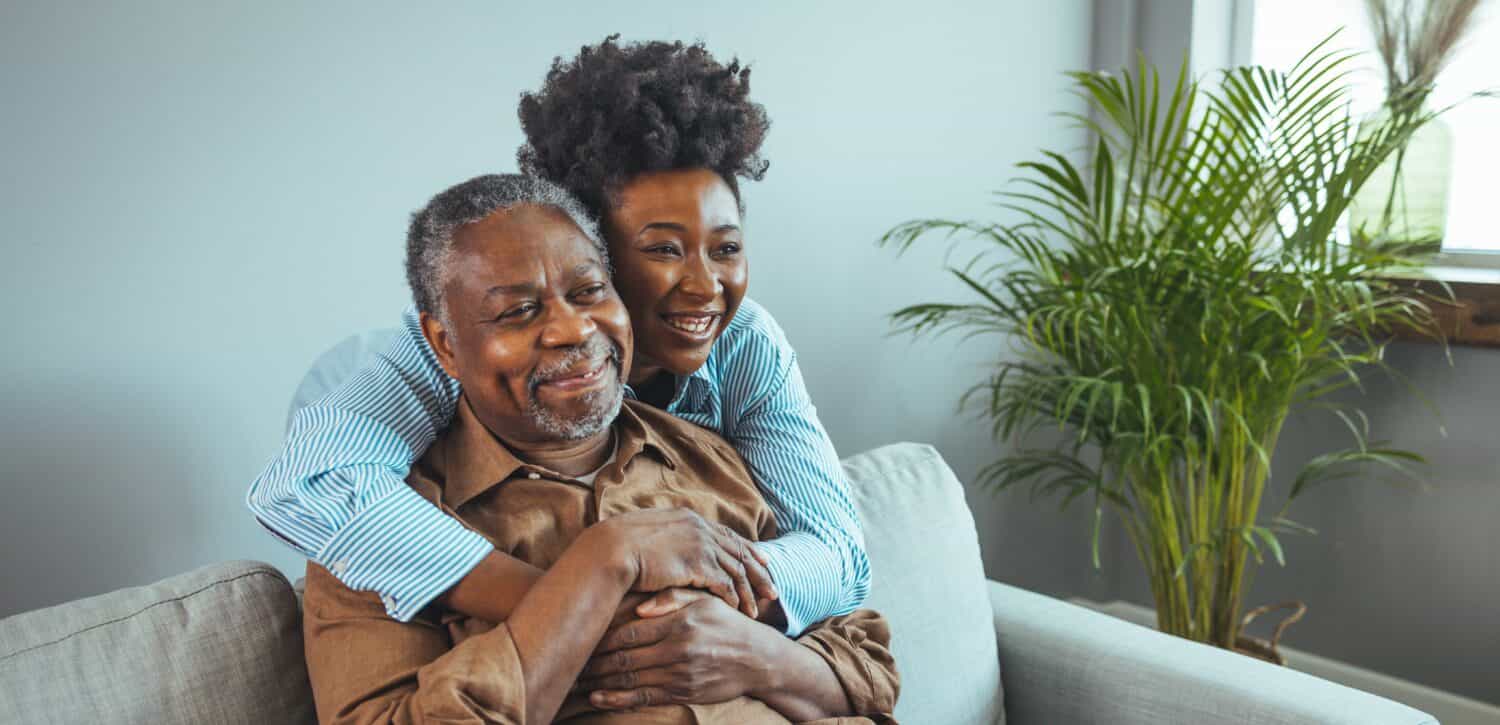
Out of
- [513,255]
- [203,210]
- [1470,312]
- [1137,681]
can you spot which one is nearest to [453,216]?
[513,255]

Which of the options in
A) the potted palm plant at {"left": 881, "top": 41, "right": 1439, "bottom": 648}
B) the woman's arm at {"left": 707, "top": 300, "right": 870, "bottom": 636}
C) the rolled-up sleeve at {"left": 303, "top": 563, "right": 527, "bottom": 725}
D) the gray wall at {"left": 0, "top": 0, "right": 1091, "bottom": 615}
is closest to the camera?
the rolled-up sleeve at {"left": 303, "top": 563, "right": 527, "bottom": 725}

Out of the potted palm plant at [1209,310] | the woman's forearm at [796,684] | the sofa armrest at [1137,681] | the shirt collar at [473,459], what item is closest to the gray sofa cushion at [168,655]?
the shirt collar at [473,459]

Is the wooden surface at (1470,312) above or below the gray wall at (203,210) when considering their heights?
below

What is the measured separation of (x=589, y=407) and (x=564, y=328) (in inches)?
3.2

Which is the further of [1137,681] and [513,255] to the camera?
[1137,681]

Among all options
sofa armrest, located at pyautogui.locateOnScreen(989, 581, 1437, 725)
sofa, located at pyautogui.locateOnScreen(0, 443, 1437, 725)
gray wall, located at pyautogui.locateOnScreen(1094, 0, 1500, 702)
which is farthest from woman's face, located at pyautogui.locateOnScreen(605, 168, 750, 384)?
gray wall, located at pyautogui.locateOnScreen(1094, 0, 1500, 702)

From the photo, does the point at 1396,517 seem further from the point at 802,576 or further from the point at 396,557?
the point at 396,557

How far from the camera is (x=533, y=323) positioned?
43.1 inches

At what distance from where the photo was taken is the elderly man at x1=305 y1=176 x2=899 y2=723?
3.34 feet

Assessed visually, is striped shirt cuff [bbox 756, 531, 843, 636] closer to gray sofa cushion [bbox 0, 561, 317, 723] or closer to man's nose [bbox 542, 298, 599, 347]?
man's nose [bbox 542, 298, 599, 347]

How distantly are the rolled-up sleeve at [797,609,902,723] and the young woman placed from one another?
0.09 feet

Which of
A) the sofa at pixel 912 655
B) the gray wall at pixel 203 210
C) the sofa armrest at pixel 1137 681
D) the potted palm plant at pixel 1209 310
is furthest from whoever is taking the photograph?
the potted palm plant at pixel 1209 310

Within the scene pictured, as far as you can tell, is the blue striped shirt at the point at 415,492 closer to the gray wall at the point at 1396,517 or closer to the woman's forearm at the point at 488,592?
the woman's forearm at the point at 488,592

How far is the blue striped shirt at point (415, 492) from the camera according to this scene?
1026 millimetres
